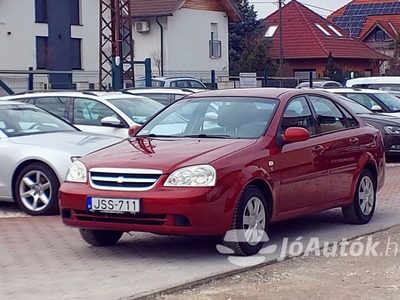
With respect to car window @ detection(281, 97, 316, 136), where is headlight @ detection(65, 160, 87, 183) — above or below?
below

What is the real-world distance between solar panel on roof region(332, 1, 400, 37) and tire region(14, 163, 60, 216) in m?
62.8

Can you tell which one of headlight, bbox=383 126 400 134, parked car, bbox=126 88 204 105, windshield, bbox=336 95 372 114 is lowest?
headlight, bbox=383 126 400 134

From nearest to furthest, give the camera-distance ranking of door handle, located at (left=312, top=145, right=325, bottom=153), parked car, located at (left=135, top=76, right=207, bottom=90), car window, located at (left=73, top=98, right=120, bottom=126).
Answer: door handle, located at (left=312, top=145, right=325, bottom=153) → car window, located at (left=73, top=98, right=120, bottom=126) → parked car, located at (left=135, top=76, right=207, bottom=90)

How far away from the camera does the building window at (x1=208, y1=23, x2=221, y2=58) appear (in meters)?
50.8

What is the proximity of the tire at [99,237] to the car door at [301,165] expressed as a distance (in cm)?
168

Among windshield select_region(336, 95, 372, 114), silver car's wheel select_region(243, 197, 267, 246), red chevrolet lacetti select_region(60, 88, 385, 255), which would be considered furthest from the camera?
windshield select_region(336, 95, 372, 114)

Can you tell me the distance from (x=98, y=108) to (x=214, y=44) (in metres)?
37.9

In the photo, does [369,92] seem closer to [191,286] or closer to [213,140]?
[213,140]

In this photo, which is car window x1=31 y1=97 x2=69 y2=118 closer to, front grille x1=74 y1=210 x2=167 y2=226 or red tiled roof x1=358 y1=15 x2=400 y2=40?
front grille x1=74 y1=210 x2=167 y2=226

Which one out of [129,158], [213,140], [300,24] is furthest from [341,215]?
[300,24]

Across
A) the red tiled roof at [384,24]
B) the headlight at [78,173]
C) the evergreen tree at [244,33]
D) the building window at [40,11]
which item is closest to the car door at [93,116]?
the headlight at [78,173]

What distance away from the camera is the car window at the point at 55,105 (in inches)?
545

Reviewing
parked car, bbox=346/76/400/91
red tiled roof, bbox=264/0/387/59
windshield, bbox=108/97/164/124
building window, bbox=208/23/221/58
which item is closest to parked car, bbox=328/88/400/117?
parked car, bbox=346/76/400/91

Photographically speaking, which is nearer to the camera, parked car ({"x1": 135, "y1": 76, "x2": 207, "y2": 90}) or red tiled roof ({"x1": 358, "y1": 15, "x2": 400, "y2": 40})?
parked car ({"x1": 135, "y1": 76, "x2": 207, "y2": 90})
